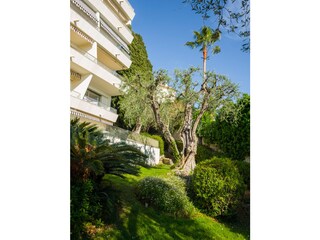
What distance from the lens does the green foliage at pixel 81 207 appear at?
191cm

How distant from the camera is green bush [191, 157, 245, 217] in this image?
3273mm

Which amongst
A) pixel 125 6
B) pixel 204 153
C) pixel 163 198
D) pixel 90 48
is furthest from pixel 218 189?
pixel 125 6

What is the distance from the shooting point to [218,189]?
3312 mm

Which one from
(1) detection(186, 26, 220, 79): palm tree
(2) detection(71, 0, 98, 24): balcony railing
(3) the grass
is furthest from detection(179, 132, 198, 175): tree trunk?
(2) detection(71, 0, 98, 24): balcony railing

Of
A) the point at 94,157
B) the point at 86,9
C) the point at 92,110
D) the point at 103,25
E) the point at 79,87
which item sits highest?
the point at 86,9

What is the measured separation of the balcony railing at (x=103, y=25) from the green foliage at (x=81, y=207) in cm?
724

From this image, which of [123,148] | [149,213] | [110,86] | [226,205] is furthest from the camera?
[110,86]

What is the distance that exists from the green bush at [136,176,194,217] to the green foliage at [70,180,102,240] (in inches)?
32.9

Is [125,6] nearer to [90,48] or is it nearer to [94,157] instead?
[90,48]

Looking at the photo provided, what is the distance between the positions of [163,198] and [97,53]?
313 inches
